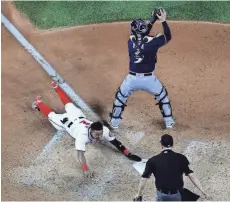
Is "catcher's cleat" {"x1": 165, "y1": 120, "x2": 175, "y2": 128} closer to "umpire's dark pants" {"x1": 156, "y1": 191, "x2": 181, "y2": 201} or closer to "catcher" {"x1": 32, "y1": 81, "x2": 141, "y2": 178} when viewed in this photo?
"catcher" {"x1": 32, "y1": 81, "x2": 141, "y2": 178}

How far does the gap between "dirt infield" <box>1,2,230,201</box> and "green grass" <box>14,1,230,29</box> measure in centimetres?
28

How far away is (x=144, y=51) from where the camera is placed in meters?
11.1

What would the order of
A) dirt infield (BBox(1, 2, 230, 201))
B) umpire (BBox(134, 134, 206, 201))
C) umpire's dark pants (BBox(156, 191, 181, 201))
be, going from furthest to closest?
dirt infield (BBox(1, 2, 230, 201)) → umpire's dark pants (BBox(156, 191, 181, 201)) → umpire (BBox(134, 134, 206, 201))

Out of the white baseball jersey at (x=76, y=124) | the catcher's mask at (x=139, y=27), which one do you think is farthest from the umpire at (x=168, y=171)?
the catcher's mask at (x=139, y=27)

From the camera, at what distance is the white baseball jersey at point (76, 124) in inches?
425

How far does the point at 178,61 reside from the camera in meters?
13.5

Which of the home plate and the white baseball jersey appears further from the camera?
the home plate

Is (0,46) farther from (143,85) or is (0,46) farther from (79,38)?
(143,85)

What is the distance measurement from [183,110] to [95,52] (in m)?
2.64

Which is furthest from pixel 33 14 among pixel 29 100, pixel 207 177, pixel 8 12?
pixel 207 177

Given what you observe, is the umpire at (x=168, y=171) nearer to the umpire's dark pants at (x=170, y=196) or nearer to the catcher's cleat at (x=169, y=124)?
the umpire's dark pants at (x=170, y=196)

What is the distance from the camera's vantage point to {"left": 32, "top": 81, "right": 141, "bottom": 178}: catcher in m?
10.6

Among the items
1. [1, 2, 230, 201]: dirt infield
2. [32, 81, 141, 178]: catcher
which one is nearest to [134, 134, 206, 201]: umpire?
[1, 2, 230, 201]: dirt infield

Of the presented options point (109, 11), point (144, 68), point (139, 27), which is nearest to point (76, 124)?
point (144, 68)
